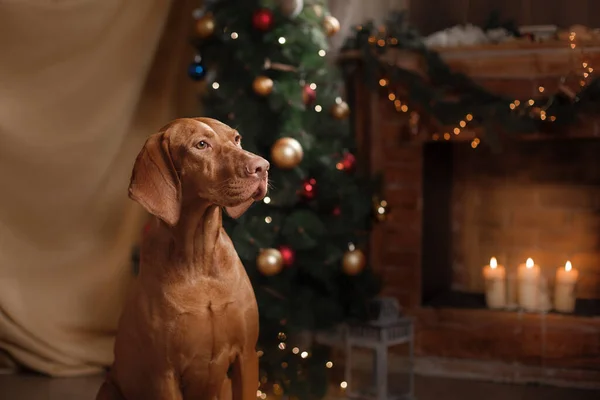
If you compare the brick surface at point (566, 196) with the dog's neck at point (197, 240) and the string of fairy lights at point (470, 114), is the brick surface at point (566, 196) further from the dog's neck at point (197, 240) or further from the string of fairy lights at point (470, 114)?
the dog's neck at point (197, 240)

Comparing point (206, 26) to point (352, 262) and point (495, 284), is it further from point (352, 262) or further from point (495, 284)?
point (495, 284)

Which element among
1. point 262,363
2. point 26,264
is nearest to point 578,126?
point 262,363

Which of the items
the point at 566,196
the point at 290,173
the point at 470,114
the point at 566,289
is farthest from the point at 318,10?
the point at 566,289

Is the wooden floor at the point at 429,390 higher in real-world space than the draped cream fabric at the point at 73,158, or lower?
lower

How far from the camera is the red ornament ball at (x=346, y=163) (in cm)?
299

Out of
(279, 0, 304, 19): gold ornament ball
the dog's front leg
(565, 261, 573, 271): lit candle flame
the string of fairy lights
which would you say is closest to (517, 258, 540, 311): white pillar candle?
(565, 261, 573, 271): lit candle flame

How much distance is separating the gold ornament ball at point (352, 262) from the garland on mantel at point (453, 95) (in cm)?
69

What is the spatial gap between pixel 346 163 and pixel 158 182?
4.93ft

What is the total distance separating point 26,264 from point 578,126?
2.40 m

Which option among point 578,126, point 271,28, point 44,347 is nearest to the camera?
point 271,28

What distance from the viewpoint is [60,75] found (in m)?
3.37

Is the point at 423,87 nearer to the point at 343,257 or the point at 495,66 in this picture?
the point at 495,66

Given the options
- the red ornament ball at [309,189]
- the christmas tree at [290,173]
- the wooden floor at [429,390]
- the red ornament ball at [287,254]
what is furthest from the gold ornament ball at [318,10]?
the wooden floor at [429,390]

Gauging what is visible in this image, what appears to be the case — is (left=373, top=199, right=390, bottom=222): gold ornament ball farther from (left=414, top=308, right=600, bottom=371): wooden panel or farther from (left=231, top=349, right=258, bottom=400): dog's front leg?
(left=231, top=349, right=258, bottom=400): dog's front leg
